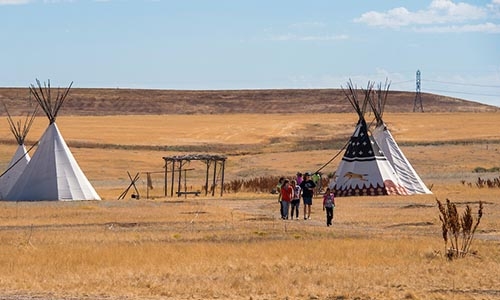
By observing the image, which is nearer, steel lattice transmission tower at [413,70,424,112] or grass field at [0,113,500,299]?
grass field at [0,113,500,299]

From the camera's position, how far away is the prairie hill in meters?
135

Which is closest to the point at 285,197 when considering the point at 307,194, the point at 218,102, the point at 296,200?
the point at 296,200

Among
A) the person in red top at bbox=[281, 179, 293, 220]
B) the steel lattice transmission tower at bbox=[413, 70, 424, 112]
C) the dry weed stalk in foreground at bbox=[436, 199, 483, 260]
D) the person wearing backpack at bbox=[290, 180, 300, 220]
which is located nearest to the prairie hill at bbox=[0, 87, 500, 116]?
the steel lattice transmission tower at bbox=[413, 70, 424, 112]

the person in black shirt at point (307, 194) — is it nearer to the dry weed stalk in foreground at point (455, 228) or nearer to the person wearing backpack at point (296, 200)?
the person wearing backpack at point (296, 200)

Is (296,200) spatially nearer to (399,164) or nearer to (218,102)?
(399,164)

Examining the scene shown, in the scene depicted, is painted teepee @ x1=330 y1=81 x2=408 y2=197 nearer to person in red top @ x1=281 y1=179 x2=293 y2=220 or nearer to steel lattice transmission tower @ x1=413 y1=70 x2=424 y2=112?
person in red top @ x1=281 y1=179 x2=293 y2=220

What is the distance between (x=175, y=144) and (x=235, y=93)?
6740 cm

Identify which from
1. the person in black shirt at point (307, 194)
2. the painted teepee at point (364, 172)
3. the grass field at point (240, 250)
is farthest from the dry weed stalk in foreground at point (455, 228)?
the painted teepee at point (364, 172)

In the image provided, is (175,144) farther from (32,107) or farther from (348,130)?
(32,107)

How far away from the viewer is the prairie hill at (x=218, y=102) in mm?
134625

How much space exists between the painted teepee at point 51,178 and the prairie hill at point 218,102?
8189 cm

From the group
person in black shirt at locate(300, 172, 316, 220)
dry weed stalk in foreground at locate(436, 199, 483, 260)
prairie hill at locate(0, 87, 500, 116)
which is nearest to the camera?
dry weed stalk in foreground at locate(436, 199, 483, 260)

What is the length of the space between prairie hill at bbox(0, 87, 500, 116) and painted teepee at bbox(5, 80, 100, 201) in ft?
269

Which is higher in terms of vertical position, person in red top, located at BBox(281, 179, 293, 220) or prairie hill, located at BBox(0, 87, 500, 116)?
prairie hill, located at BBox(0, 87, 500, 116)
